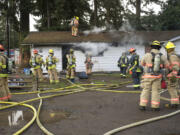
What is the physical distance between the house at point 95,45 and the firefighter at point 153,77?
11626 mm

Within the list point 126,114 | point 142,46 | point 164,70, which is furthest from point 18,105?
point 142,46

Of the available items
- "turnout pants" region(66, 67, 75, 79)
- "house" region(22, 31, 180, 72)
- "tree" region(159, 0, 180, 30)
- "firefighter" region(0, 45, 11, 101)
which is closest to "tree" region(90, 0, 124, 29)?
"tree" region(159, 0, 180, 30)

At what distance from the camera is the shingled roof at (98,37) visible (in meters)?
16.4

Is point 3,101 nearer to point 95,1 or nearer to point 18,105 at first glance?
point 18,105

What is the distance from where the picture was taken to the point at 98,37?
17.8m

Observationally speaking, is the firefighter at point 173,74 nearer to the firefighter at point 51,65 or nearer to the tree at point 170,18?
the firefighter at point 51,65

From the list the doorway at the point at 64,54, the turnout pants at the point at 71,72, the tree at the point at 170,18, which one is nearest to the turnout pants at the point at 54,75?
the turnout pants at the point at 71,72

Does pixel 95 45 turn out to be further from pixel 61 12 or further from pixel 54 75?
pixel 54 75

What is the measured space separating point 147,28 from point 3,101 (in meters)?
23.0

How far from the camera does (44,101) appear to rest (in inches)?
253

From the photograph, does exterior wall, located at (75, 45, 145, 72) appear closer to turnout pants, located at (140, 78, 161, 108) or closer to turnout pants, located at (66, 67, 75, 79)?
turnout pants, located at (66, 67, 75, 79)

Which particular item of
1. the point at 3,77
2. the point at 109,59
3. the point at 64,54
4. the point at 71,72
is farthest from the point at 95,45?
the point at 3,77

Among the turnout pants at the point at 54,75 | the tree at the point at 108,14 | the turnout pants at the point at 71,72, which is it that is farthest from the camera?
the tree at the point at 108,14

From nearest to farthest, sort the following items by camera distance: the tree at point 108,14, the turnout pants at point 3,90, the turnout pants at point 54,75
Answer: the turnout pants at point 3,90 < the turnout pants at point 54,75 < the tree at point 108,14
